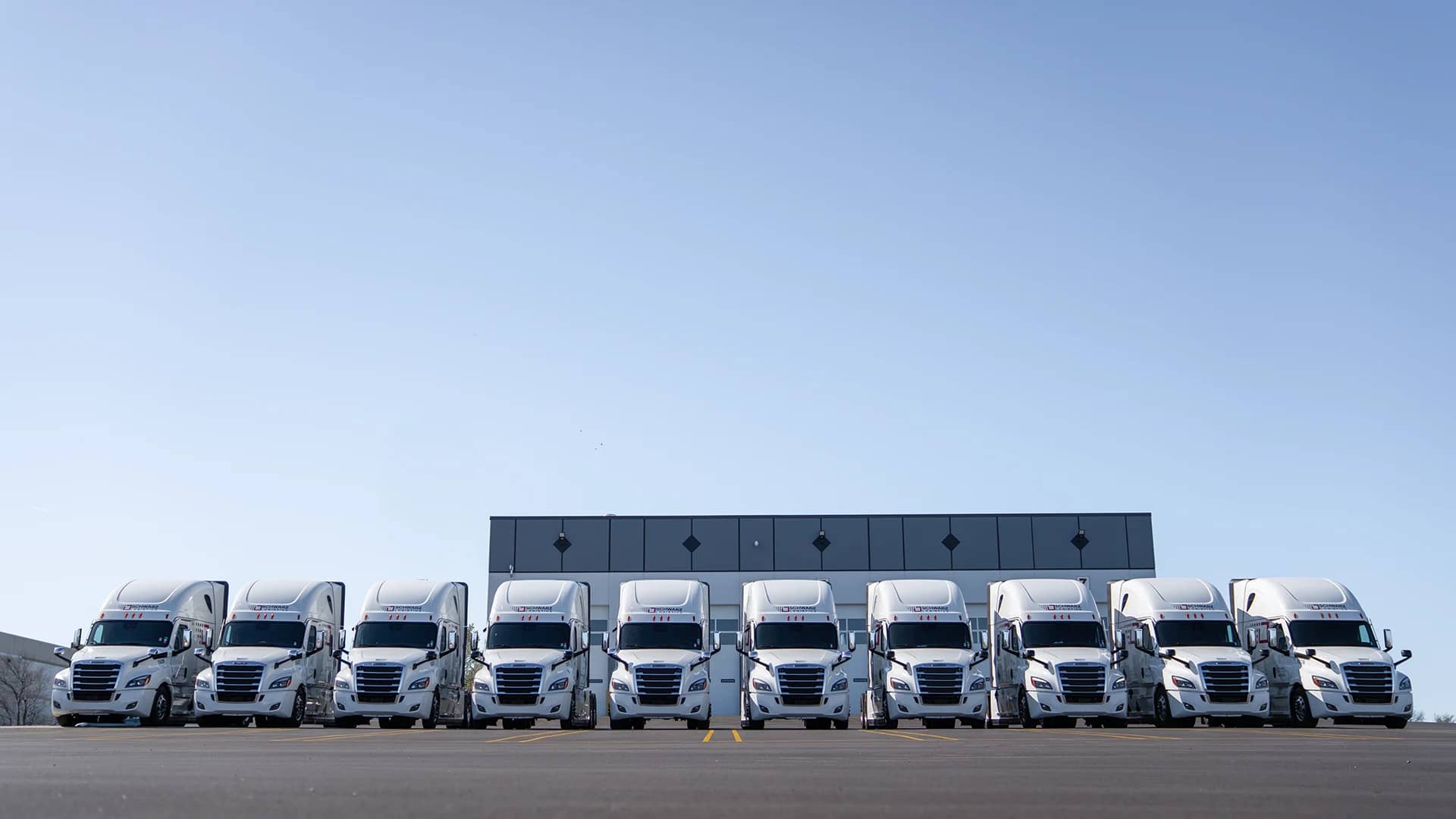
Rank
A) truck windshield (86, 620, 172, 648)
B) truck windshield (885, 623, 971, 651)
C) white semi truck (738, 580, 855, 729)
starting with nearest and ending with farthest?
1. white semi truck (738, 580, 855, 729)
2. truck windshield (885, 623, 971, 651)
3. truck windshield (86, 620, 172, 648)

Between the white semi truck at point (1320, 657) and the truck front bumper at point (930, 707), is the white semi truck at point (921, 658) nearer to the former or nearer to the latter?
the truck front bumper at point (930, 707)

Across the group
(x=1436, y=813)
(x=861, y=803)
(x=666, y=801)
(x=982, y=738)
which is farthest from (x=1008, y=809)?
(x=982, y=738)

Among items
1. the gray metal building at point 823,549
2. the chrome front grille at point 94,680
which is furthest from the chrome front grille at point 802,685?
the gray metal building at point 823,549

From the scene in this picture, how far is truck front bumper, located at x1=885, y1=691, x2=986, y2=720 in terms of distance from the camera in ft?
97.5

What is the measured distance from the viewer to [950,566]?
53.8 m

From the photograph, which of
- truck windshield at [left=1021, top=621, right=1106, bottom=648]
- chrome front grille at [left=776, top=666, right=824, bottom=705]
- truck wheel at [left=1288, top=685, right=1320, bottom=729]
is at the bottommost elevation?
truck wheel at [left=1288, top=685, right=1320, bottom=729]

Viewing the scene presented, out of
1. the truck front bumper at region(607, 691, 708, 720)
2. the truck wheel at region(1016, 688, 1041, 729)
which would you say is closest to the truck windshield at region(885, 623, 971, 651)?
the truck wheel at region(1016, 688, 1041, 729)

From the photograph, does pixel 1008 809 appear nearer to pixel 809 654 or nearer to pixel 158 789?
pixel 158 789

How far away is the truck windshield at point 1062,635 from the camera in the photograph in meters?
31.2

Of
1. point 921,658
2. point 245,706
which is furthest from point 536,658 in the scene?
point 921,658

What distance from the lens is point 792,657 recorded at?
3056cm

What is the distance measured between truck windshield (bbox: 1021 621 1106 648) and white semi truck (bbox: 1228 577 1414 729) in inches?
178

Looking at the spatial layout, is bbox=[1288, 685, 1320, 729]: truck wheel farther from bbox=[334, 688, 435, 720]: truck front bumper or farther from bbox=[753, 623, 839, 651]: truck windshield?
bbox=[334, 688, 435, 720]: truck front bumper

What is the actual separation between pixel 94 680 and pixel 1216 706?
25019 mm
